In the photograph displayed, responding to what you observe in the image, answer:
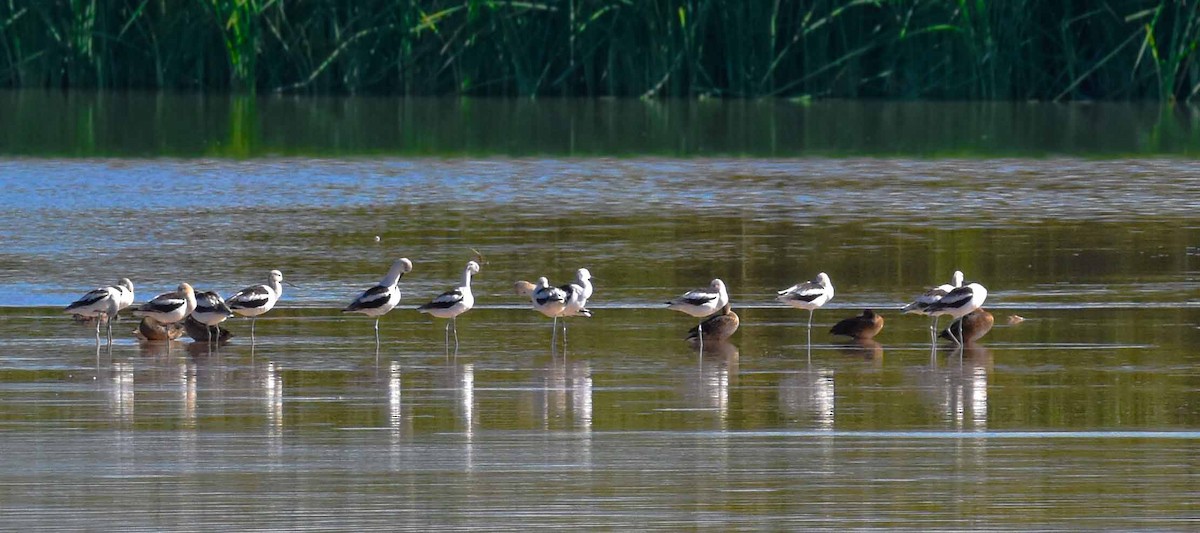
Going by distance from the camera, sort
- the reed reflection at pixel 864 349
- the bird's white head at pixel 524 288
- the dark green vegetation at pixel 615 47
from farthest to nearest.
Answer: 1. the dark green vegetation at pixel 615 47
2. the bird's white head at pixel 524 288
3. the reed reflection at pixel 864 349

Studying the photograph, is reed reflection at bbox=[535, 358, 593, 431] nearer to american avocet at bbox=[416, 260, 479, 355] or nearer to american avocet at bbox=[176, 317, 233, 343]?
american avocet at bbox=[416, 260, 479, 355]

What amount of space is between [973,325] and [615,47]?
875 inches

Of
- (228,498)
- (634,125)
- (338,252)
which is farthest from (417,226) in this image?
(634,125)

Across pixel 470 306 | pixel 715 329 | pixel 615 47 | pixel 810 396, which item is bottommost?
pixel 810 396

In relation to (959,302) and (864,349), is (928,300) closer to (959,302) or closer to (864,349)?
(959,302)

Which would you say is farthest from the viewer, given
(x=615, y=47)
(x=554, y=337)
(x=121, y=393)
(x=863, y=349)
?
(x=615, y=47)

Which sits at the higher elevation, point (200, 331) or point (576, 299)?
point (576, 299)

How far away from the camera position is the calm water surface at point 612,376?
25.5ft

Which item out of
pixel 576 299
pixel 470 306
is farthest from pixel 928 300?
pixel 470 306

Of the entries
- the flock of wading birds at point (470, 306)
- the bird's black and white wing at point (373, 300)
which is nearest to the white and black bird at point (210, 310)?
the flock of wading birds at point (470, 306)

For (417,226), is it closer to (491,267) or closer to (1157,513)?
(491,267)

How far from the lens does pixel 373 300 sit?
467 inches

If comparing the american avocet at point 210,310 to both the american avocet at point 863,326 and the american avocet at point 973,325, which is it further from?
the american avocet at point 973,325

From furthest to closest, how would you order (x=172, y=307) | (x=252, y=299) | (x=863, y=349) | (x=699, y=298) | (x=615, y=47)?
1. (x=615, y=47)
2. (x=699, y=298)
3. (x=252, y=299)
4. (x=172, y=307)
5. (x=863, y=349)
